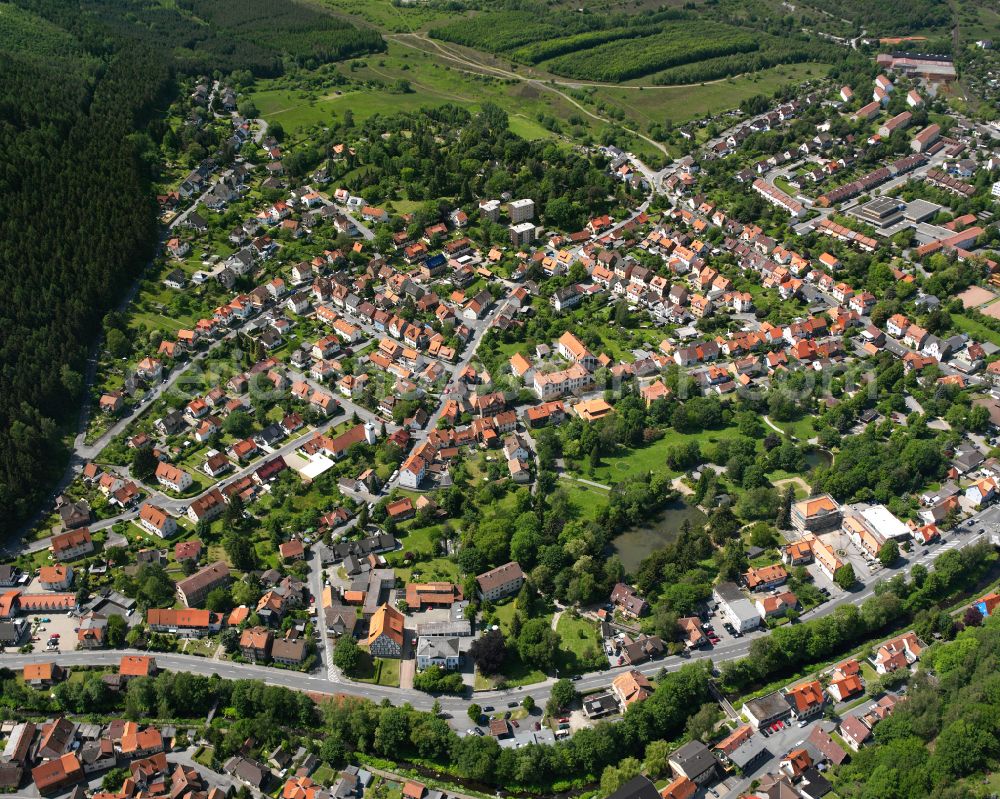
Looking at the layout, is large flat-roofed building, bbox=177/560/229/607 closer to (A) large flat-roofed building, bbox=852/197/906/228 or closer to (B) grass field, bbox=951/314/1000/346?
(B) grass field, bbox=951/314/1000/346

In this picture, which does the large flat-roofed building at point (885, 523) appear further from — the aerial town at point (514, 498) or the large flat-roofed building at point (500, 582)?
the large flat-roofed building at point (500, 582)

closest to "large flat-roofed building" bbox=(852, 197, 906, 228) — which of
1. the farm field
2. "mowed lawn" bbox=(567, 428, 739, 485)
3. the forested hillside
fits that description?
the farm field

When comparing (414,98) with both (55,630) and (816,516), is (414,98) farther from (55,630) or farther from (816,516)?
(55,630)

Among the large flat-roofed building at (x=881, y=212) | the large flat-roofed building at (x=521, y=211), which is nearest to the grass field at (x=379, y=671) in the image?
the large flat-roofed building at (x=521, y=211)

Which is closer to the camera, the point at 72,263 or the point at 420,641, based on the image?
the point at 420,641

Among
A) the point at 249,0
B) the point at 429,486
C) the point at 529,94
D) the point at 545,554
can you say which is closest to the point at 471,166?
the point at 529,94

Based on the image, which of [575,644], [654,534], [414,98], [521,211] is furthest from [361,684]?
[414,98]

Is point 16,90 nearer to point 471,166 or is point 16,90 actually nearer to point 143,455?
point 471,166
